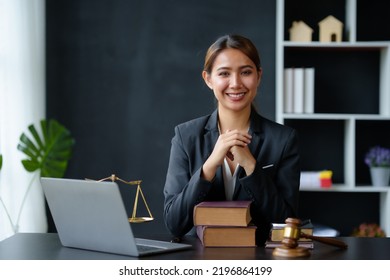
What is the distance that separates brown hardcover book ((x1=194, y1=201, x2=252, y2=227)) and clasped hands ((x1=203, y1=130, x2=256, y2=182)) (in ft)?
0.88

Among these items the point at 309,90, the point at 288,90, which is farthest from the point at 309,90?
the point at 288,90

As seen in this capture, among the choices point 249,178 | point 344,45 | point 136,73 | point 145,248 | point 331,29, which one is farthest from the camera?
point 136,73

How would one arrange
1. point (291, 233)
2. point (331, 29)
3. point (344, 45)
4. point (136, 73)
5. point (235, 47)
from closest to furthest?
point (291, 233)
point (235, 47)
point (344, 45)
point (331, 29)
point (136, 73)

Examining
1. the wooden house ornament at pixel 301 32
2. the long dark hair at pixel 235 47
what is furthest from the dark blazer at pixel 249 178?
the wooden house ornament at pixel 301 32

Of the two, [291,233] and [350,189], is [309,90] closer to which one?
[350,189]

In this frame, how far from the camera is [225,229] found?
83.6 inches

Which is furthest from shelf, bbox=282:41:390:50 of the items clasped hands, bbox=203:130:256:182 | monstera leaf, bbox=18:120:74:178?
clasped hands, bbox=203:130:256:182

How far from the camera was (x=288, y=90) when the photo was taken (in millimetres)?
4766

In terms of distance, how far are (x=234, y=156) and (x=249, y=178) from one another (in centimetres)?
10

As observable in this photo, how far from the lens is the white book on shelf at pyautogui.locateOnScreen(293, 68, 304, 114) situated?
4754 mm

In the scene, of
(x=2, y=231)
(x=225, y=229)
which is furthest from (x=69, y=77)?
(x=225, y=229)

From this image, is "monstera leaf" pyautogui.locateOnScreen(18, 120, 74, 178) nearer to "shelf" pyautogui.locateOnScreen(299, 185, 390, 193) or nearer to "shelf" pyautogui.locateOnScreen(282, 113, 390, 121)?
"shelf" pyautogui.locateOnScreen(282, 113, 390, 121)

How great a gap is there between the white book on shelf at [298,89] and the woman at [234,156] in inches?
80.7
